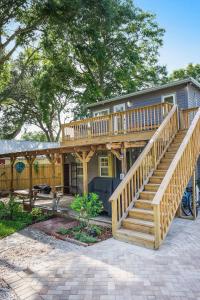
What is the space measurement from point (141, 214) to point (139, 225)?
0.41 metres

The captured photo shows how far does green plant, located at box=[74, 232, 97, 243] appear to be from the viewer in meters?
6.31

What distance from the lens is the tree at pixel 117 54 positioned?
1644cm

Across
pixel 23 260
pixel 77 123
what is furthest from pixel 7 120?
pixel 23 260

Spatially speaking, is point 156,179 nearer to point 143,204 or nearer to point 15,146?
point 143,204

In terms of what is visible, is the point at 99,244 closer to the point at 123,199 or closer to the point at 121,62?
the point at 123,199

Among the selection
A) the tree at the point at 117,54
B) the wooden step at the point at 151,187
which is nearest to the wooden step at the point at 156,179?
the wooden step at the point at 151,187

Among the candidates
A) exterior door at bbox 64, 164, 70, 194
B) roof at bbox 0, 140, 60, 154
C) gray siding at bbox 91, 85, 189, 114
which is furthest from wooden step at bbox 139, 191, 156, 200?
roof at bbox 0, 140, 60, 154

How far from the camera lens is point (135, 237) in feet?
19.5

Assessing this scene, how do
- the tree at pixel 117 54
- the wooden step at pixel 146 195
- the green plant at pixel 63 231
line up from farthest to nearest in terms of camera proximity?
the tree at pixel 117 54 < the green plant at pixel 63 231 < the wooden step at pixel 146 195

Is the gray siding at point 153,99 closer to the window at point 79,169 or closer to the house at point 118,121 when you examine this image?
the house at point 118,121

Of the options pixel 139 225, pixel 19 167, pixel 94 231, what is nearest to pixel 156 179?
pixel 139 225

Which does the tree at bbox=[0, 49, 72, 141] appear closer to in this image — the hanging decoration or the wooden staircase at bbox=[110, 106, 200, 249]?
the hanging decoration

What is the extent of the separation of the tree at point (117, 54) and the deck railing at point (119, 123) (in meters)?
6.11

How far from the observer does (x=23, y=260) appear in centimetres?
539
